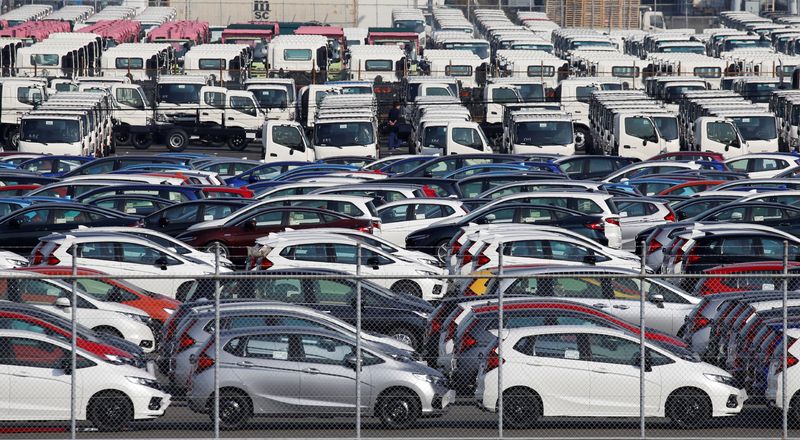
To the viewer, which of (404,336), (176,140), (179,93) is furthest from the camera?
(179,93)

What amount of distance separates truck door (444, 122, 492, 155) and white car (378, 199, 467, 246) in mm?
13167

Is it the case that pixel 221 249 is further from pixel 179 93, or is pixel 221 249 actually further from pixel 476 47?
pixel 476 47

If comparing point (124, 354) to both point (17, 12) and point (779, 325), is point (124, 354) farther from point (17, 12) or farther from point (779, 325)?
point (17, 12)

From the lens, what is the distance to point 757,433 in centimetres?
1642

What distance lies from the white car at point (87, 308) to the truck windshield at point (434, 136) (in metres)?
22.1

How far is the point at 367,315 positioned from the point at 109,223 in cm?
941

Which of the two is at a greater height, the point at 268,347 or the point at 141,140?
the point at 268,347

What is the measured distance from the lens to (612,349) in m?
16.2

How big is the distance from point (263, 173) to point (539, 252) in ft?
44.5

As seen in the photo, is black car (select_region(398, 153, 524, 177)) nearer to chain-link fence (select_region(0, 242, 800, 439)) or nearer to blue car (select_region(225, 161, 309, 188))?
blue car (select_region(225, 161, 309, 188))

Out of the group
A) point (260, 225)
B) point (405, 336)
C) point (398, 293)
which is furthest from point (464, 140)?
point (405, 336)

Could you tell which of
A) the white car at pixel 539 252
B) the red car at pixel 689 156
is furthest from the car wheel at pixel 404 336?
the red car at pixel 689 156

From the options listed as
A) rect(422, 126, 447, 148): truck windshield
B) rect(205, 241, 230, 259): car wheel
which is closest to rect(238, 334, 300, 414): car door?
rect(205, 241, 230, 259): car wheel

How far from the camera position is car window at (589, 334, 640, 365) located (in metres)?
16.2
